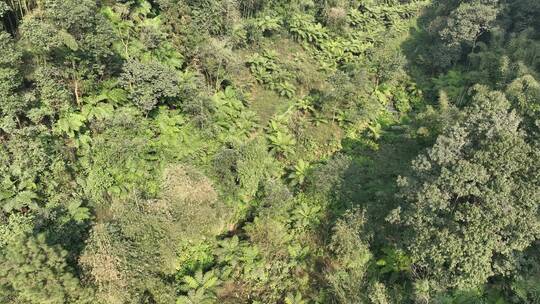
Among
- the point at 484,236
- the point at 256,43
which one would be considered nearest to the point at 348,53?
the point at 256,43

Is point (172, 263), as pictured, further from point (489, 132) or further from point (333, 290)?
point (489, 132)

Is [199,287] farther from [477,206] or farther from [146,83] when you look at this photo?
[477,206]

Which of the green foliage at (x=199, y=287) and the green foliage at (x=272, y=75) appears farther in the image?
the green foliage at (x=272, y=75)

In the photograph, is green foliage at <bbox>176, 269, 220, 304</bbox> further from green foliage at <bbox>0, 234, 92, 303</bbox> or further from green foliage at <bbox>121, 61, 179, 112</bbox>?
green foliage at <bbox>121, 61, 179, 112</bbox>

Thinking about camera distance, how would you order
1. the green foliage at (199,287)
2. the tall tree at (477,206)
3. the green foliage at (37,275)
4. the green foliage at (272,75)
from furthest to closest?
1. the green foliage at (272,75)
2. the green foliage at (199,287)
3. the tall tree at (477,206)
4. the green foliage at (37,275)

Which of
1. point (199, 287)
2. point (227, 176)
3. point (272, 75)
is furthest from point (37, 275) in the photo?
point (272, 75)

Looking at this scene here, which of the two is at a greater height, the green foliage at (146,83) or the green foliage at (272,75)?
the green foliage at (146,83)

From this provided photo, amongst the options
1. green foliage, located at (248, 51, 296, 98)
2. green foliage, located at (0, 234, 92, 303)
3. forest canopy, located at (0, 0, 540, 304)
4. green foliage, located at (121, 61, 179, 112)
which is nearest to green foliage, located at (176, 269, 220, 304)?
forest canopy, located at (0, 0, 540, 304)

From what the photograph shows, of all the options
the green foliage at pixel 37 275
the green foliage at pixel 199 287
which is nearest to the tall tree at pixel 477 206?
the green foliage at pixel 199 287

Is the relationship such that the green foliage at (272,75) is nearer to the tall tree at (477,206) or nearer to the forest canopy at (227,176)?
the forest canopy at (227,176)
